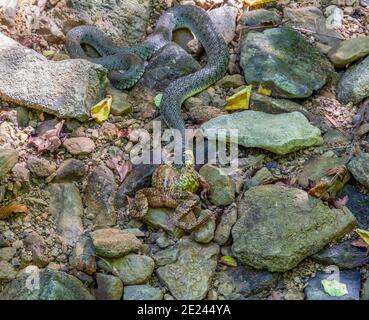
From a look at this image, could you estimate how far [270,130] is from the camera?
549 cm

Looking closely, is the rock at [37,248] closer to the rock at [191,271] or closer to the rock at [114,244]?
the rock at [114,244]

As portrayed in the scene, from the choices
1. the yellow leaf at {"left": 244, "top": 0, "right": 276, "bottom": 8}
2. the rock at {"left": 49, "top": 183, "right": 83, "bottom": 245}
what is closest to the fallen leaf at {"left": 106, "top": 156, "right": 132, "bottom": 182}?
the rock at {"left": 49, "top": 183, "right": 83, "bottom": 245}

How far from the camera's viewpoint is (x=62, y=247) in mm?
4887

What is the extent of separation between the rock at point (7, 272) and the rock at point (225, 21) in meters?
3.53

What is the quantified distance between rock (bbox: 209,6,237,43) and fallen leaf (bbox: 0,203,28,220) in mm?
3068

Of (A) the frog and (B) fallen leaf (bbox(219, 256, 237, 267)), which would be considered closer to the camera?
(B) fallen leaf (bbox(219, 256, 237, 267))

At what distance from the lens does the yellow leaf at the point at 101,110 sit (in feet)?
18.9

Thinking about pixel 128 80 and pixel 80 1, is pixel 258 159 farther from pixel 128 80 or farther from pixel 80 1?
pixel 80 1

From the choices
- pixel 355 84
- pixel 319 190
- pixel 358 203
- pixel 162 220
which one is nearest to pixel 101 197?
pixel 162 220

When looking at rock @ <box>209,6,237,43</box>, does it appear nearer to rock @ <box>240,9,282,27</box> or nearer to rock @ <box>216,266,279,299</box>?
rock @ <box>240,9,282,27</box>

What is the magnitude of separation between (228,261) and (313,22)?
329 centimetres

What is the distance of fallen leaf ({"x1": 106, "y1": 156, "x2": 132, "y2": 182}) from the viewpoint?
5.41m

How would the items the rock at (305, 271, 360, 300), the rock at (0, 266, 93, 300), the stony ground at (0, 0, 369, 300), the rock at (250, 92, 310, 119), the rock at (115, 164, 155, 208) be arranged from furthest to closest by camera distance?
the rock at (250, 92, 310, 119) → the rock at (115, 164, 155, 208) → the stony ground at (0, 0, 369, 300) → the rock at (305, 271, 360, 300) → the rock at (0, 266, 93, 300)
